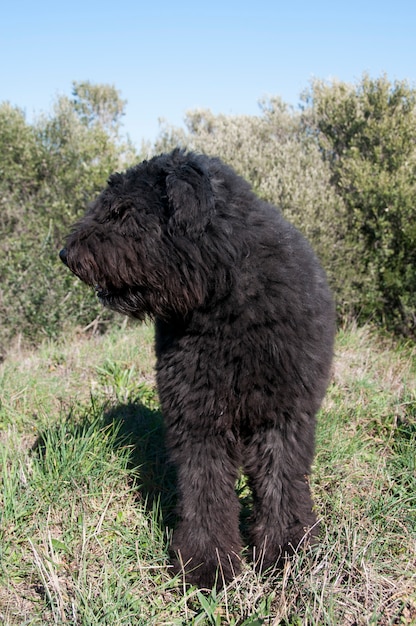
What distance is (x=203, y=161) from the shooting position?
2883 mm

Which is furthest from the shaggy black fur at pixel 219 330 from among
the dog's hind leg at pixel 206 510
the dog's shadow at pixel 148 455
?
the dog's shadow at pixel 148 455

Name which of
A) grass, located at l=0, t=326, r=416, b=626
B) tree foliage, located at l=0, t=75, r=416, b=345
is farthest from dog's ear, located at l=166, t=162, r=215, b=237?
tree foliage, located at l=0, t=75, r=416, b=345

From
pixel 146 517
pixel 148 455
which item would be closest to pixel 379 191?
pixel 148 455

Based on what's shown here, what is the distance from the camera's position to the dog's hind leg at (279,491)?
290cm

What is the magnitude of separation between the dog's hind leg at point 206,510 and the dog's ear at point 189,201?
1.04m

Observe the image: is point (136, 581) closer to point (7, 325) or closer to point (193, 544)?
point (193, 544)

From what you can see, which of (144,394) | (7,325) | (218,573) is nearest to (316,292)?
(218,573)

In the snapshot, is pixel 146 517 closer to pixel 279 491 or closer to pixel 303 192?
pixel 279 491

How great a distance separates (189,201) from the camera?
2611mm

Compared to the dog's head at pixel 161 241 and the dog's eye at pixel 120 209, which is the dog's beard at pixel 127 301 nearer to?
the dog's head at pixel 161 241

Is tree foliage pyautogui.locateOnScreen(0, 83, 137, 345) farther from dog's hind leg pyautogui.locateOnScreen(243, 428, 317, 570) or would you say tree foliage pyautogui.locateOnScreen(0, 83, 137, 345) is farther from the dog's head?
dog's hind leg pyautogui.locateOnScreen(243, 428, 317, 570)

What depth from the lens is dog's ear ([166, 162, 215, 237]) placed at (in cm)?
262

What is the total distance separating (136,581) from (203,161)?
7.12 feet

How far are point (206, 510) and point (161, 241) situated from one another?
1437 millimetres
